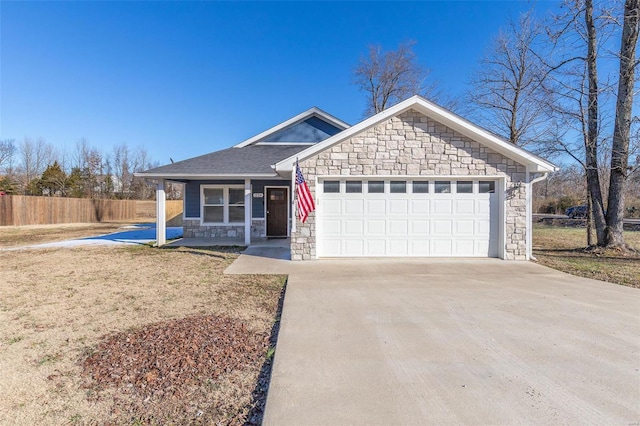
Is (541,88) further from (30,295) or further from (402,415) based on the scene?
(30,295)

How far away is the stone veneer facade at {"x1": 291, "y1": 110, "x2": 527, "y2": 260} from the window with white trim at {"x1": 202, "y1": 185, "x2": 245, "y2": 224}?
5492 millimetres

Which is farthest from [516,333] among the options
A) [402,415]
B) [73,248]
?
[73,248]

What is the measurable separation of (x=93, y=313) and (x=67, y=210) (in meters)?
24.5

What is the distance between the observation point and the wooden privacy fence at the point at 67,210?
65.9 ft

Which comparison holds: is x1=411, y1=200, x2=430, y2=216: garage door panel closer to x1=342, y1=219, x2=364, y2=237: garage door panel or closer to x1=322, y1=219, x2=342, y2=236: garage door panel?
x1=342, y1=219, x2=364, y2=237: garage door panel

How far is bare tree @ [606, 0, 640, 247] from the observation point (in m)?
9.48

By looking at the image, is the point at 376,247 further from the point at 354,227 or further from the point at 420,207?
the point at 420,207

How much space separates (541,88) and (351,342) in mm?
12710

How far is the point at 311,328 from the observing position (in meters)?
4.03

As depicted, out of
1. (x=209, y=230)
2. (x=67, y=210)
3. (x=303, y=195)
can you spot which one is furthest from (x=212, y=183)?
(x=67, y=210)

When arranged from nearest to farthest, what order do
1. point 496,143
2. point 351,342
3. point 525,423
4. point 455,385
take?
point 525,423
point 455,385
point 351,342
point 496,143

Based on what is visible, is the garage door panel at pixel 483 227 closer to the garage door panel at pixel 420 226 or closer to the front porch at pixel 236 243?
the garage door panel at pixel 420 226

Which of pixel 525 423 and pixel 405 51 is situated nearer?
pixel 525 423

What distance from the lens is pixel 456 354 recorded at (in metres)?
3.35
